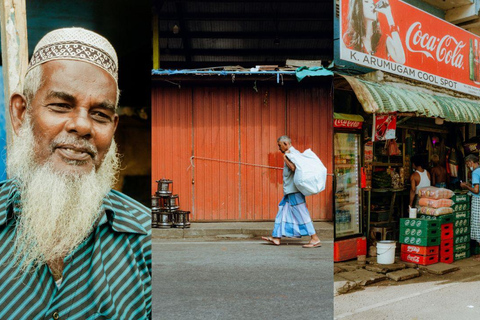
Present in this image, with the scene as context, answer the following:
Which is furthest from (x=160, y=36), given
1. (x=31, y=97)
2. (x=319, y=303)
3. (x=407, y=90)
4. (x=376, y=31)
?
(x=407, y=90)

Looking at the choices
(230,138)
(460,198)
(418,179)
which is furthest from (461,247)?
(230,138)

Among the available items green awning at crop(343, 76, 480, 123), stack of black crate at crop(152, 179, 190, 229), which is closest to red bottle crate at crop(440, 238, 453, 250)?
green awning at crop(343, 76, 480, 123)

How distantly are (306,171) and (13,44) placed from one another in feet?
3.86

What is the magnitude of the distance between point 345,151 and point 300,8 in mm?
1397

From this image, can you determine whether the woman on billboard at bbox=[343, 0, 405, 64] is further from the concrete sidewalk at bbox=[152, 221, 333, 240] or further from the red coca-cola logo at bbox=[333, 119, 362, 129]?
the concrete sidewalk at bbox=[152, 221, 333, 240]

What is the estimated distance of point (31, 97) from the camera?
1173 mm

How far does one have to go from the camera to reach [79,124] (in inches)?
44.8

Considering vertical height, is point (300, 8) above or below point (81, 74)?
above

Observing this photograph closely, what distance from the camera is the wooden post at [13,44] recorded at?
4.70 feet

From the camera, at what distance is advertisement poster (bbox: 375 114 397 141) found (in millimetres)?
3834

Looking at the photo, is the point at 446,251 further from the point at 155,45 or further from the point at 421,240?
the point at 155,45

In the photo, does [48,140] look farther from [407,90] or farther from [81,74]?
[407,90]

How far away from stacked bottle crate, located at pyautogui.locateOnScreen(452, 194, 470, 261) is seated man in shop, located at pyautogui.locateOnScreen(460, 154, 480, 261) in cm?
5

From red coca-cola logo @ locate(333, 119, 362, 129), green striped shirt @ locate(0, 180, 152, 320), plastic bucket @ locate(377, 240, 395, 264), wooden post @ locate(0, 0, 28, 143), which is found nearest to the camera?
green striped shirt @ locate(0, 180, 152, 320)
